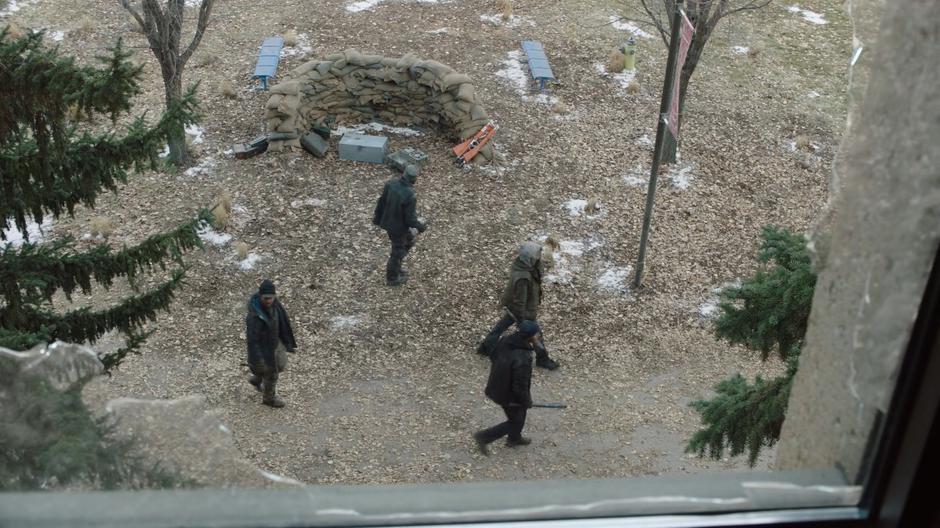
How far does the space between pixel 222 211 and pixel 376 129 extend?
2536 millimetres

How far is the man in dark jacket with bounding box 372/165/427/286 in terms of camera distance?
318 inches

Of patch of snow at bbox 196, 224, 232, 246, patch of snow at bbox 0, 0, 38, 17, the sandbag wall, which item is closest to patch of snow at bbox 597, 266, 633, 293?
the sandbag wall

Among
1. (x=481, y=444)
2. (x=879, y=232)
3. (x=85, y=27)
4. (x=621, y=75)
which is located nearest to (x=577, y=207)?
(x=621, y=75)

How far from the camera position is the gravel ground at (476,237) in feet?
23.5

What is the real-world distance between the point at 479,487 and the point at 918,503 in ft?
1.71

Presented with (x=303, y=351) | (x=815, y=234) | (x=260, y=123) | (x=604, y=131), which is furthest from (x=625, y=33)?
(x=815, y=234)

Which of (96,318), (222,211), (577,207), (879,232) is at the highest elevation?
(879,232)

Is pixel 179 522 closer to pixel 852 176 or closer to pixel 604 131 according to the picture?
pixel 852 176

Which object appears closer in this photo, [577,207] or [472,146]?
[577,207]

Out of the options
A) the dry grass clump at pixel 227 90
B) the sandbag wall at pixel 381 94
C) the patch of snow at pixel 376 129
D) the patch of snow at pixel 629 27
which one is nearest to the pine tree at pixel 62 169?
the sandbag wall at pixel 381 94

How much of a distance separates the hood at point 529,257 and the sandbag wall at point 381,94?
3827 millimetres

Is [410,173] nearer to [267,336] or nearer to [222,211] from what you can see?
[267,336]

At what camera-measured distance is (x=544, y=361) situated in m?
7.80

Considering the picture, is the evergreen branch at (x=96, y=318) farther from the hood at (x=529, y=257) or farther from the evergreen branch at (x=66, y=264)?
the hood at (x=529, y=257)
